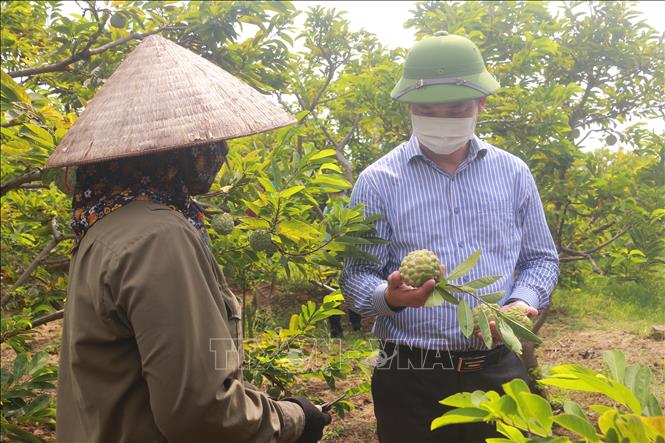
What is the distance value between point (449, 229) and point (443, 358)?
1.24 feet

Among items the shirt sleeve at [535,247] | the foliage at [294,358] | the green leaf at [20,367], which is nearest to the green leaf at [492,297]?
the shirt sleeve at [535,247]

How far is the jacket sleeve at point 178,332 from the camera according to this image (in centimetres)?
105

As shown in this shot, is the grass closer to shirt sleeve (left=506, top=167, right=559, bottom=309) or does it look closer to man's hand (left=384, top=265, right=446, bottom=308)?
shirt sleeve (left=506, top=167, right=559, bottom=309)

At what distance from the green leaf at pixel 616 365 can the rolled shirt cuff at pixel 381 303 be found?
2.57 feet

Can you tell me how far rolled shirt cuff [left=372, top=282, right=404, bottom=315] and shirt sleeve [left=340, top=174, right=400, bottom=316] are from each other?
0.12 ft

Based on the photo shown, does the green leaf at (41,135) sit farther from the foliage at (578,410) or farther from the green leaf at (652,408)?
the green leaf at (652,408)

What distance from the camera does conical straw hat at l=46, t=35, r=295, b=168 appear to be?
119 centimetres

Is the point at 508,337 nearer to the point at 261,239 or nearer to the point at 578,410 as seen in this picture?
the point at 578,410

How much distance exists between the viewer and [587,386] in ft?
2.73

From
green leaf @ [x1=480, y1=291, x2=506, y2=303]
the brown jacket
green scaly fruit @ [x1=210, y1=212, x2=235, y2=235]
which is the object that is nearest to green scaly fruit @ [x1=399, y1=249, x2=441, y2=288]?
green leaf @ [x1=480, y1=291, x2=506, y2=303]

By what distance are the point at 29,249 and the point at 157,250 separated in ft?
9.87

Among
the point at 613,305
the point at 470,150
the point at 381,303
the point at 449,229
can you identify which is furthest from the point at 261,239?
the point at 613,305

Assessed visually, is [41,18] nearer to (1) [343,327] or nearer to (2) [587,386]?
(1) [343,327]

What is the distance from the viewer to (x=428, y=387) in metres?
1.78
